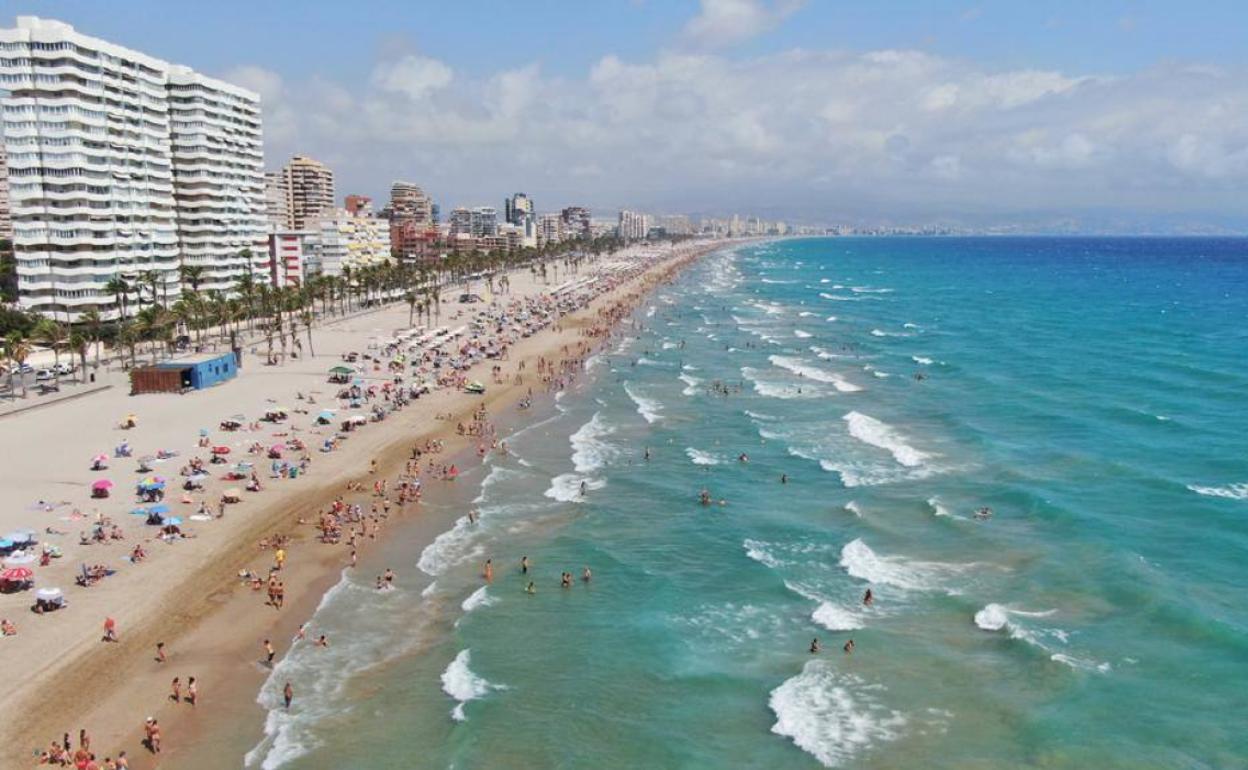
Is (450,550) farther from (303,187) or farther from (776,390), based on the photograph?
(303,187)

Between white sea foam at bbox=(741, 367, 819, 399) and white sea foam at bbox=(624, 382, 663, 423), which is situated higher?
white sea foam at bbox=(741, 367, 819, 399)

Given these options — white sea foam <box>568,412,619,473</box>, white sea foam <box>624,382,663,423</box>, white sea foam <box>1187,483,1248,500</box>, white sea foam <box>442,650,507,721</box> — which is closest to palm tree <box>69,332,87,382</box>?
white sea foam <box>568,412,619,473</box>

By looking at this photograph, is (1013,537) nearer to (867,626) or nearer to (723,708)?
(867,626)

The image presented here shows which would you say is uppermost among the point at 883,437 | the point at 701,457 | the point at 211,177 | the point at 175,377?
the point at 211,177

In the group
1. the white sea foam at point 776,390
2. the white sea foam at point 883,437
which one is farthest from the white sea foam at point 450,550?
the white sea foam at point 776,390

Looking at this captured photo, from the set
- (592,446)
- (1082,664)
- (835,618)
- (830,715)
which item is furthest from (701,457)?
(830,715)

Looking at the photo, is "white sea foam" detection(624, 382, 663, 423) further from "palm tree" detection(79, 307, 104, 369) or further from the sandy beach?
"palm tree" detection(79, 307, 104, 369)

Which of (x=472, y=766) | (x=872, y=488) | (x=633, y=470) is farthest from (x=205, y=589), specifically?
(x=872, y=488)
